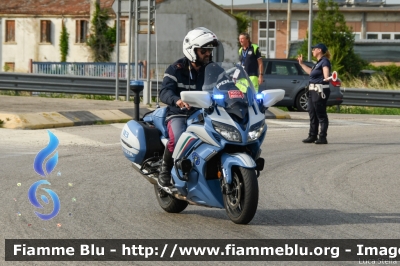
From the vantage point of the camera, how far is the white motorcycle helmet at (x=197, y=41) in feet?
27.3

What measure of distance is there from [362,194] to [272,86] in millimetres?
16044

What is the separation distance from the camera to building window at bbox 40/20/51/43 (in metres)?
65.6

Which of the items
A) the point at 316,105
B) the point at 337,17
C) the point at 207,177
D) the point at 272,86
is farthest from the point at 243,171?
the point at 337,17

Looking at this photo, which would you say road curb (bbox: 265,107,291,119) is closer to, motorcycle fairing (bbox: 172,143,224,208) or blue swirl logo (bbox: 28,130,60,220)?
blue swirl logo (bbox: 28,130,60,220)

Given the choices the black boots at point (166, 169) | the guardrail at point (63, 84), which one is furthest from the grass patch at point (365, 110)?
the black boots at point (166, 169)

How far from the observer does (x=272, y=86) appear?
86.0 ft

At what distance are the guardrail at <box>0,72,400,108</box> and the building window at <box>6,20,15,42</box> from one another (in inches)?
1576

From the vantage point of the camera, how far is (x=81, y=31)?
215 feet

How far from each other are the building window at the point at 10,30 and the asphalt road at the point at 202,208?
5109cm

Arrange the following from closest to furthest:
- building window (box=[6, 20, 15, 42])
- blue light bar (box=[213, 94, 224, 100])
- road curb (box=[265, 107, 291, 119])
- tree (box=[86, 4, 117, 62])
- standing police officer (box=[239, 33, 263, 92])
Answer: blue light bar (box=[213, 94, 224, 100])
standing police officer (box=[239, 33, 263, 92])
road curb (box=[265, 107, 291, 119])
tree (box=[86, 4, 117, 62])
building window (box=[6, 20, 15, 42])

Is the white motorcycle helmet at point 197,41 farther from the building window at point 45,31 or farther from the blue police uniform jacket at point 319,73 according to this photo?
the building window at point 45,31

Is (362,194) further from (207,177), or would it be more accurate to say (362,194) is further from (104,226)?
(104,226)

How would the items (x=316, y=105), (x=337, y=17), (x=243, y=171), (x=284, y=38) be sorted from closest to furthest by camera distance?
(x=243, y=171), (x=316, y=105), (x=337, y=17), (x=284, y=38)

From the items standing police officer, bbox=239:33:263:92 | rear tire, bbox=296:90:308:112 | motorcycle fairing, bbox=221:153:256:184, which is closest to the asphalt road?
motorcycle fairing, bbox=221:153:256:184
